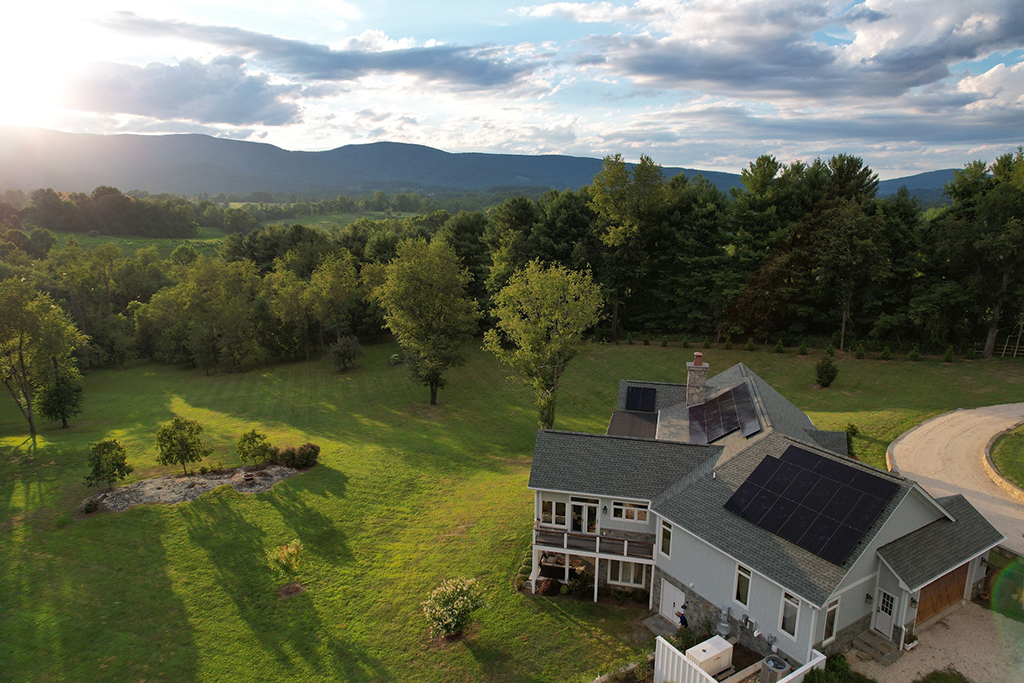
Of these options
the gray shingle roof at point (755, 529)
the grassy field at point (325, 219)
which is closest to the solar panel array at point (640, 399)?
the gray shingle roof at point (755, 529)

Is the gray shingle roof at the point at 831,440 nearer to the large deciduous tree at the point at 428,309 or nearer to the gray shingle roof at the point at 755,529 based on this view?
the gray shingle roof at the point at 755,529

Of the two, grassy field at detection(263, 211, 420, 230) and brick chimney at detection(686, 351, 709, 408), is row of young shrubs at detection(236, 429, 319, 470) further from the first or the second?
grassy field at detection(263, 211, 420, 230)

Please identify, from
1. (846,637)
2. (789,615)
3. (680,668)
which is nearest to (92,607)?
(680,668)

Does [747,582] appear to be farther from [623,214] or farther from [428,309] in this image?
[623,214]

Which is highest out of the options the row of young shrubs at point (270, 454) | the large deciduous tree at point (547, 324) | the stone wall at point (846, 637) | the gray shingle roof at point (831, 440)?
the large deciduous tree at point (547, 324)

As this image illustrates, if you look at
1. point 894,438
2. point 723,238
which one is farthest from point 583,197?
point 894,438
